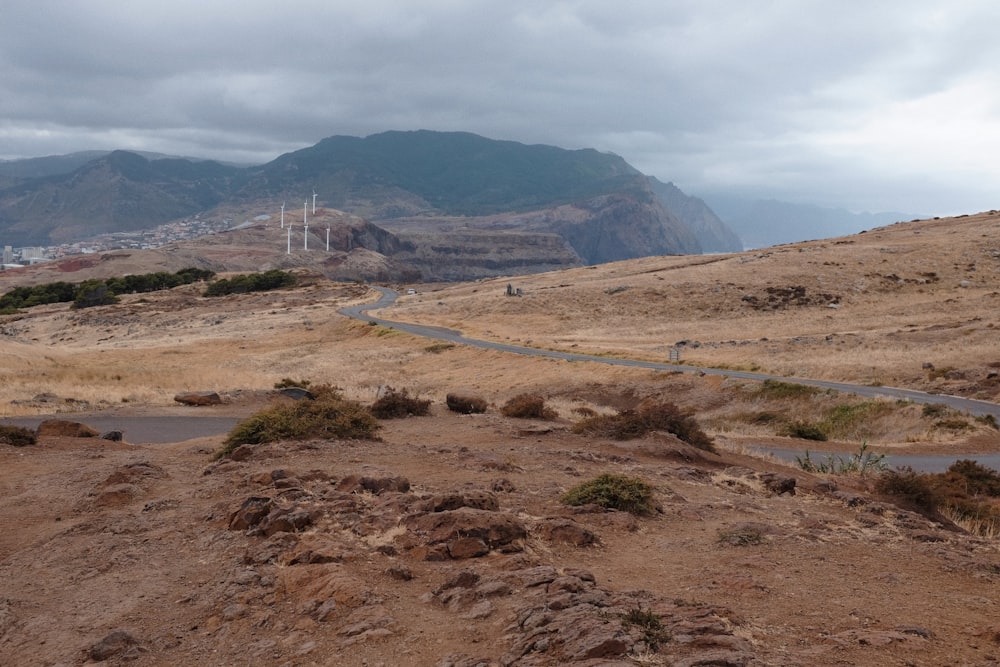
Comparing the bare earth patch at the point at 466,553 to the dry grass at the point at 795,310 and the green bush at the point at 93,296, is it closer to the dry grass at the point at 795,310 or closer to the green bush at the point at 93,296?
the dry grass at the point at 795,310

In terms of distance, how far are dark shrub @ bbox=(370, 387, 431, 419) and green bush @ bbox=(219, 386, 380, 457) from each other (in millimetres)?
2923

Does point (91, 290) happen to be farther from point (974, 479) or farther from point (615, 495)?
point (974, 479)

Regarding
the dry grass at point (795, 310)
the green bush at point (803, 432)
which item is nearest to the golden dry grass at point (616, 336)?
the dry grass at point (795, 310)

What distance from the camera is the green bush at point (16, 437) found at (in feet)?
55.2

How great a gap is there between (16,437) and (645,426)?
1446cm

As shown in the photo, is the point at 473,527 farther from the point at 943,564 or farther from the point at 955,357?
the point at 955,357

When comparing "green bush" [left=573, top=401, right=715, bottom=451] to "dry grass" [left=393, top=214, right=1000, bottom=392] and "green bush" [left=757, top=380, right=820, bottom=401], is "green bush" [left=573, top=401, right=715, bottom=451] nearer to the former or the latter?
"green bush" [left=757, top=380, right=820, bottom=401]

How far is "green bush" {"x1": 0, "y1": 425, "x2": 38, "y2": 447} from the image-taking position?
55.2 ft

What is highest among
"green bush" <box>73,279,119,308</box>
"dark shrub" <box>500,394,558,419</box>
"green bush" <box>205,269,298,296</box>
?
"dark shrub" <box>500,394,558,419</box>

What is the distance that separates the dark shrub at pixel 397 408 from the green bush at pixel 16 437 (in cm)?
806

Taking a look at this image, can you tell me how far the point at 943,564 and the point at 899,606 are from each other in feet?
6.98

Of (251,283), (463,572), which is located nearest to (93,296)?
(251,283)

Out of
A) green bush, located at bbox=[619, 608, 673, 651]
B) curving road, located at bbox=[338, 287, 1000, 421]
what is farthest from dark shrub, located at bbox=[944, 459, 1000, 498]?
green bush, located at bbox=[619, 608, 673, 651]

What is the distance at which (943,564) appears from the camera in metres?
9.30
